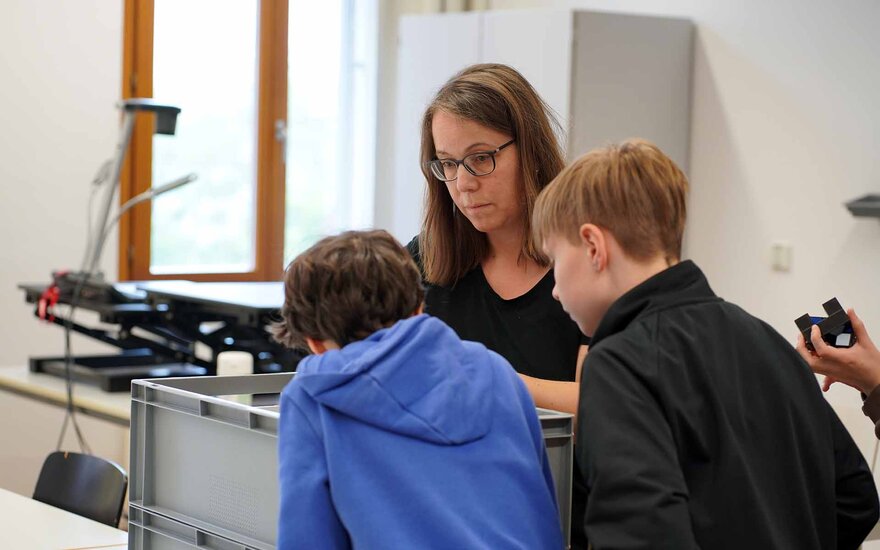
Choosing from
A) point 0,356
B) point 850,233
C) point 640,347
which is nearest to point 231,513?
point 640,347

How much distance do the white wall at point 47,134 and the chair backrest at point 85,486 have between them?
2220 millimetres

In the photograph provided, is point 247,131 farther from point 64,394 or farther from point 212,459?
point 212,459

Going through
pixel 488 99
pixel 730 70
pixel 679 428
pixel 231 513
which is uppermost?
pixel 730 70

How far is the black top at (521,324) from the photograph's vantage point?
1.60 metres

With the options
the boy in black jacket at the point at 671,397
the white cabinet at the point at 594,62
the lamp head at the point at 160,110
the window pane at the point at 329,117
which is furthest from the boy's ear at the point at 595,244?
the window pane at the point at 329,117

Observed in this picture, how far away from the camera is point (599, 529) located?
3.31ft

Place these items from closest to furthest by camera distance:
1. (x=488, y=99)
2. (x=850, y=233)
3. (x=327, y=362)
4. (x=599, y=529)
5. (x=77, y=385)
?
(x=599, y=529) → (x=327, y=362) → (x=488, y=99) → (x=77, y=385) → (x=850, y=233)

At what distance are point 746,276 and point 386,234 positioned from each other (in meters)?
3.32

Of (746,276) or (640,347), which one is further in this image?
(746,276)

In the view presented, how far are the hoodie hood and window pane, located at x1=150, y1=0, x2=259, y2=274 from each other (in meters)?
3.92

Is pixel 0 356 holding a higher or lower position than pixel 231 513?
lower

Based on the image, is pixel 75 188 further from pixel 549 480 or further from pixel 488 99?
pixel 549 480

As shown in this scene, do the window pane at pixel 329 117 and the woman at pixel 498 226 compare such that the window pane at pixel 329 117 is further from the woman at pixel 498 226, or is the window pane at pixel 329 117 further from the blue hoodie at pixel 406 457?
the blue hoodie at pixel 406 457

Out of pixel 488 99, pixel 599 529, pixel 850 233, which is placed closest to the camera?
pixel 599 529
